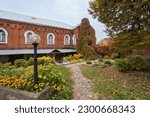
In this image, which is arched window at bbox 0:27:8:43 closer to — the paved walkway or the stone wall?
the paved walkway

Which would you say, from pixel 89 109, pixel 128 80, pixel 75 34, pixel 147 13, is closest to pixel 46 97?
pixel 89 109

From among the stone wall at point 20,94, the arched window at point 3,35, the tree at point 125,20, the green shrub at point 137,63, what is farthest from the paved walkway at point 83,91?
the arched window at point 3,35

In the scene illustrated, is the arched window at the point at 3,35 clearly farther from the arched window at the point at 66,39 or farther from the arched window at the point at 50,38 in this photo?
the arched window at the point at 66,39

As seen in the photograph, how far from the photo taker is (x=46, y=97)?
606 centimetres

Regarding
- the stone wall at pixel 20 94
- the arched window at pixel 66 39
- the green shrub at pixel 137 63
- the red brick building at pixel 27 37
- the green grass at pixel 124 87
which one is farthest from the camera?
the arched window at pixel 66 39

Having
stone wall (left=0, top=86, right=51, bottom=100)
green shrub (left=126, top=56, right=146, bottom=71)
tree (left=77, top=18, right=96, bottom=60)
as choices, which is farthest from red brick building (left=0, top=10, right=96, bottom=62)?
green shrub (left=126, top=56, right=146, bottom=71)

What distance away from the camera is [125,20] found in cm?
810

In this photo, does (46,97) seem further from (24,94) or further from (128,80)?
(128,80)

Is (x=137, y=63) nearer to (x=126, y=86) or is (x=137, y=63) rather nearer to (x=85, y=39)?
(x=126, y=86)

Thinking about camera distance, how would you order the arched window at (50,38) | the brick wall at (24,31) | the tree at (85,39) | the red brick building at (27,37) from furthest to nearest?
the arched window at (50,38) < the tree at (85,39) < the brick wall at (24,31) < the red brick building at (27,37)

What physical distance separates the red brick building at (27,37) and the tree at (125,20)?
48.3 feet

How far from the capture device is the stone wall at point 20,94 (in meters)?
5.61

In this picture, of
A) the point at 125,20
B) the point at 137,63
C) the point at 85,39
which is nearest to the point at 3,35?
the point at 85,39

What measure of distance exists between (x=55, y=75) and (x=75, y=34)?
849 inches
